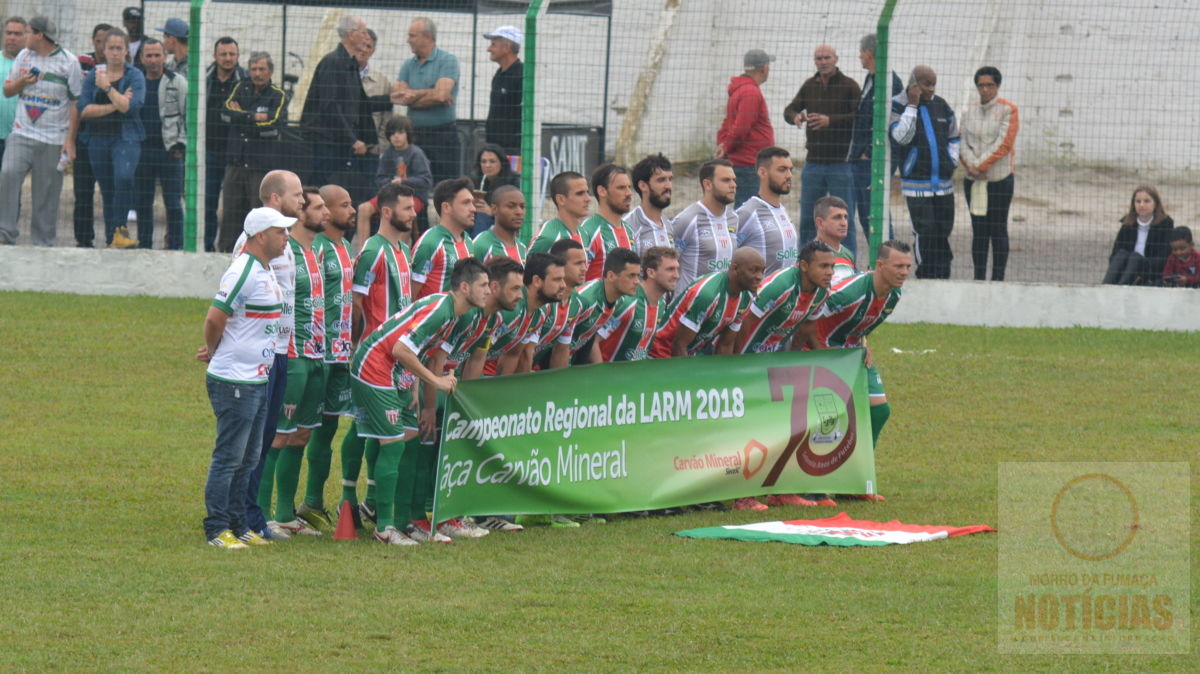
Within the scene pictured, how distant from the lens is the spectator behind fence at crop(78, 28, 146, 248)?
59.0 feet

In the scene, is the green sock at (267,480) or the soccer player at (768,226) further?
the soccer player at (768,226)

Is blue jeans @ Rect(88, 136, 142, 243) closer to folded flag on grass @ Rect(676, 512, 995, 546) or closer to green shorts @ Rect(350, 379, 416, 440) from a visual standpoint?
green shorts @ Rect(350, 379, 416, 440)

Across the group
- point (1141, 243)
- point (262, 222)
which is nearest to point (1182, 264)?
point (1141, 243)

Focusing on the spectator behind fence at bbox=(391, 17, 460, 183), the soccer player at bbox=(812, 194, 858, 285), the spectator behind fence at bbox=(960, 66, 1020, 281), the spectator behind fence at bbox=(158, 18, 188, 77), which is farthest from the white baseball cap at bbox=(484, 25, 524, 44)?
the soccer player at bbox=(812, 194, 858, 285)

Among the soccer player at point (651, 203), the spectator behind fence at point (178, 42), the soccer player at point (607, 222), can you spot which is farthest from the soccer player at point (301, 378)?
the spectator behind fence at point (178, 42)

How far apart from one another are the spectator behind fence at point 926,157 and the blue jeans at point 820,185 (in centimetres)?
67

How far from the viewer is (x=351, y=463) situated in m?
10.2

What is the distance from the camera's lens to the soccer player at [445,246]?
35.8 feet

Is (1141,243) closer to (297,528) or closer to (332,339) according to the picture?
(332,339)

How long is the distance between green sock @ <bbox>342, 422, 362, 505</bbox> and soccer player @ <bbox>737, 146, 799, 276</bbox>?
12.0 ft

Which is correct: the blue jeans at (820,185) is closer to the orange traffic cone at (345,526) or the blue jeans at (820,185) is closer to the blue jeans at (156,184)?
the blue jeans at (156,184)

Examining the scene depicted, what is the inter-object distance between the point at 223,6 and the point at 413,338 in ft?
44.3

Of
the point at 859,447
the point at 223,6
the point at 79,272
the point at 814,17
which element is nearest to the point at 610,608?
the point at 859,447

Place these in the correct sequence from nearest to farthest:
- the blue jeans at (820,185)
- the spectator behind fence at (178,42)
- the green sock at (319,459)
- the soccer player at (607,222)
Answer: the green sock at (319,459), the soccer player at (607,222), the blue jeans at (820,185), the spectator behind fence at (178,42)
